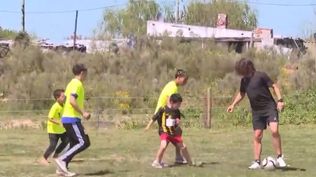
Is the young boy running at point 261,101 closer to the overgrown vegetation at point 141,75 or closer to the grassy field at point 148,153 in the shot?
the grassy field at point 148,153

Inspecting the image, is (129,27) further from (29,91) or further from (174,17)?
(29,91)

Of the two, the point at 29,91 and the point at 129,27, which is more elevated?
the point at 129,27

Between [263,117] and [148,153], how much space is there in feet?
12.5

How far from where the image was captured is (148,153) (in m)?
14.4

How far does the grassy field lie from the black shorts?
2.45 ft

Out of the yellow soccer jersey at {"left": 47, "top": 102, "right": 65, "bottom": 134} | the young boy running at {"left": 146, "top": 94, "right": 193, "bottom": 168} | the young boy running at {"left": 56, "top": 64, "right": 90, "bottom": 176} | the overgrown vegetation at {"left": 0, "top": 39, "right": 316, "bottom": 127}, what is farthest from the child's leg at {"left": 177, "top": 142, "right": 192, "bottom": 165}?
the overgrown vegetation at {"left": 0, "top": 39, "right": 316, "bottom": 127}

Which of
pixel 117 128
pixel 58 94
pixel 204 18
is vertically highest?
pixel 204 18

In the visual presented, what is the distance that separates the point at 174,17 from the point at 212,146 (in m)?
59.0

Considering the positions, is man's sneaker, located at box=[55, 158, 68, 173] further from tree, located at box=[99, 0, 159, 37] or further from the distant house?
tree, located at box=[99, 0, 159, 37]

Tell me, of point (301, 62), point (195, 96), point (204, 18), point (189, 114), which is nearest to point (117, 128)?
point (189, 114)

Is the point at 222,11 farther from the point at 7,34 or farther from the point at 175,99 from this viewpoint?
the point at 175,99

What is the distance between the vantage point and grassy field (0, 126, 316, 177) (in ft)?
36.8

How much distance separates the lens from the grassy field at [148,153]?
11.2 meters

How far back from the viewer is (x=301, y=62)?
34750mm
